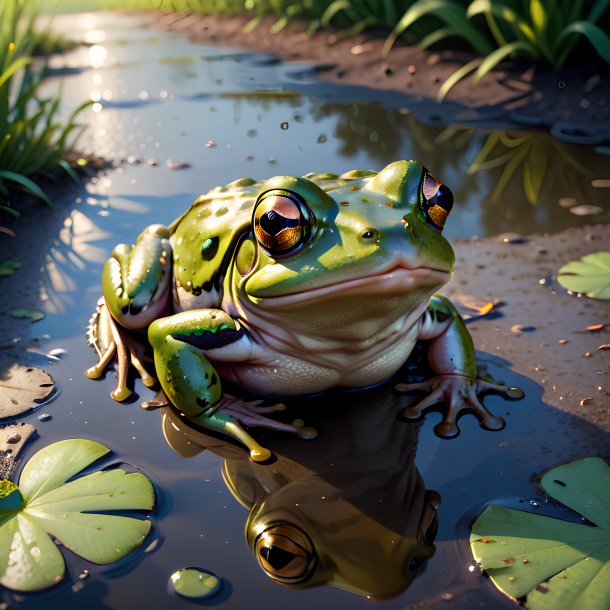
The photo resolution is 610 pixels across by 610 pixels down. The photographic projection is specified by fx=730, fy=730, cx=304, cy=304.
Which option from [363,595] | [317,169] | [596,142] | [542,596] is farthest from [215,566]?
[596,142]

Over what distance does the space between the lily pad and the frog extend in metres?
0.17

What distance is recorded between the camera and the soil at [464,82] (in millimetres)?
5000

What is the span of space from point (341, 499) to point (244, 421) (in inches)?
16.1

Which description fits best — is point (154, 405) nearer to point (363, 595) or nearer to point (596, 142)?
point (363, 595)

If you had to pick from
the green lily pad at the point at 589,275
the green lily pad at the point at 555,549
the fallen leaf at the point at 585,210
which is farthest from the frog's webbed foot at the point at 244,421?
the fallen leaf at the point at 585,210

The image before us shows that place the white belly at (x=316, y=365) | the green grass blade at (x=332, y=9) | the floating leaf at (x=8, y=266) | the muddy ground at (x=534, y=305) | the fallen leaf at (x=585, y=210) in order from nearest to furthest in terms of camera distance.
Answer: the white belly at (x=316, y=365) → the muddy ground at (x=534, y=305) → the floating leaf at (x=8, y=266) → the fallen leaf at (x=585, y=210) → the green grass blade at (x=332, y=9)

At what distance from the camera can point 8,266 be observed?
339 centimetres

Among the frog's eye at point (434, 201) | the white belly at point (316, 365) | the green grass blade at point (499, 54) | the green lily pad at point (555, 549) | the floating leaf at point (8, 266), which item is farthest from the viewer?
the green grass blade at point (499, 54)

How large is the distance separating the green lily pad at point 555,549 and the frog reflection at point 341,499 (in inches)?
6.1

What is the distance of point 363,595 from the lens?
5.45 feet

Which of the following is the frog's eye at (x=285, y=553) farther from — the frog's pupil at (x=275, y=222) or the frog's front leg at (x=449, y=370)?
the frog's pupil at (x=275, y=222)

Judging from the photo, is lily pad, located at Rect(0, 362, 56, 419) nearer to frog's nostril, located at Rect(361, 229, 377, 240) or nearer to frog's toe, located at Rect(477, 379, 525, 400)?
frog's nostril, located at Rect(361, 229, 377, 240)

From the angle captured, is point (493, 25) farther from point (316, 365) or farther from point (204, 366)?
point (204, 366)

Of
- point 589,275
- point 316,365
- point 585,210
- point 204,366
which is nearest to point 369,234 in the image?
point 316,365
